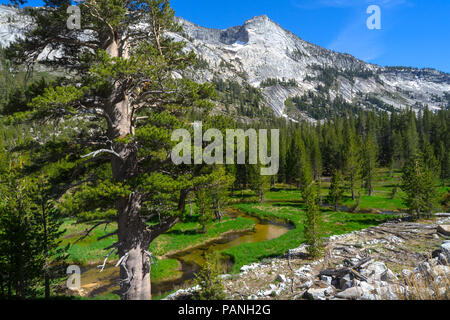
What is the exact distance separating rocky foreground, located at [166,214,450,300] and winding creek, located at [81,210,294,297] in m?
5.64

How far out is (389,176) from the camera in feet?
245

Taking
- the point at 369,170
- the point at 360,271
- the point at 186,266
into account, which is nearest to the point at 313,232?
the point at 360,271

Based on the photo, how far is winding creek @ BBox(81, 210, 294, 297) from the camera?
1750 centimetres

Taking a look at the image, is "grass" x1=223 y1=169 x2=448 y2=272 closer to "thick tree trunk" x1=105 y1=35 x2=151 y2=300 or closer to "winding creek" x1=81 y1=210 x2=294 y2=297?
"winding creek" x1=81 y1=210 x2=294 y2=297

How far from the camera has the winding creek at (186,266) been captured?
57.4 feet

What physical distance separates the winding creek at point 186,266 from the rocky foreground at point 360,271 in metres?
5.64

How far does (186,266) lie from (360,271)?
15742mm

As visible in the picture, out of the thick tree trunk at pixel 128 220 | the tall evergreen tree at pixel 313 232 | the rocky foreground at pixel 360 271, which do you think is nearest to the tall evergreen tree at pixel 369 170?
the rocky foreground at pixel 360 271

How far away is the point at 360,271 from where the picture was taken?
1009cm

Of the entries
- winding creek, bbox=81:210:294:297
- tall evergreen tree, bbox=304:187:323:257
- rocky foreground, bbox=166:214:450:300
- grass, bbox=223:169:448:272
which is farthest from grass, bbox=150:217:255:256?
tall evergreen tree, bbox=304:187:323:257

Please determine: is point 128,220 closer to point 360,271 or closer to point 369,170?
point 360,271

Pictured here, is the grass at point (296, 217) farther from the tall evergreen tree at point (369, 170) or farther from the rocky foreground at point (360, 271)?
the rocky foreground at point (360, 271)
